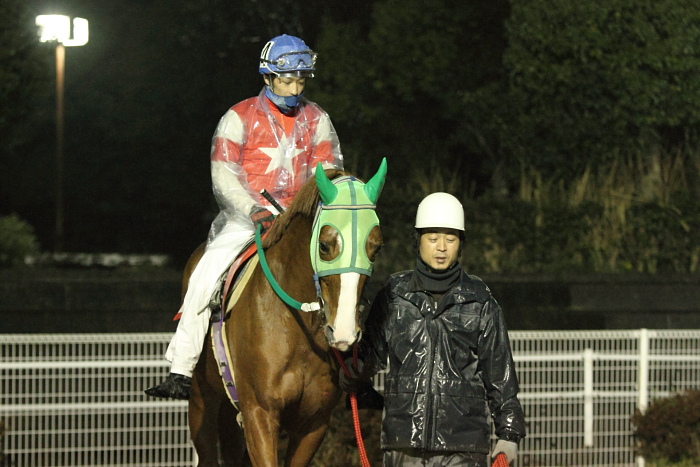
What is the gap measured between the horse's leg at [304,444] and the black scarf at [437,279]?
95 cm

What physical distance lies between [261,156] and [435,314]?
1.50 meters

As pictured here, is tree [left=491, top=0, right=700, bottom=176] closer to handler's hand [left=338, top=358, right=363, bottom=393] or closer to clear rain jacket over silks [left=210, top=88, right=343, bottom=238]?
clear rain jacket over silks [left=210, top=88, right=343, bottom=238]

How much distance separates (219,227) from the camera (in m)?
5.77

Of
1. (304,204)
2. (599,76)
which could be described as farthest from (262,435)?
(599,76)

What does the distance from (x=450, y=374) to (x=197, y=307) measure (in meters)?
1.40

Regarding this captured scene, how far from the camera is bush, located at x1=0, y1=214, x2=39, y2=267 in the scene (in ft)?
49.1

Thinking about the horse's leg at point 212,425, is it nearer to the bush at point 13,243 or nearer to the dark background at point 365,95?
the dark background at point 365,95

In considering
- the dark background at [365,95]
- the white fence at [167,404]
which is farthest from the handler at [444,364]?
the dark background at [365,95]

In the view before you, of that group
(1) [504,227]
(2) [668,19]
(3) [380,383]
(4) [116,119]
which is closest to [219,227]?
(3) [380,383]

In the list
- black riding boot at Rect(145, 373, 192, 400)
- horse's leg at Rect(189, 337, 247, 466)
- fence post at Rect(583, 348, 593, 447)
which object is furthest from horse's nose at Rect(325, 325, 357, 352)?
fence post at Rect(583, 348, 593, 447)

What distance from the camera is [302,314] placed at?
191 inches

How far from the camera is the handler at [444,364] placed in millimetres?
4391

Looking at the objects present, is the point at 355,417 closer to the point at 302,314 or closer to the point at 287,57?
the point at 302,314

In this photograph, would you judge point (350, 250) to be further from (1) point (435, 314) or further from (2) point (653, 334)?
(2) point (653, 334)
